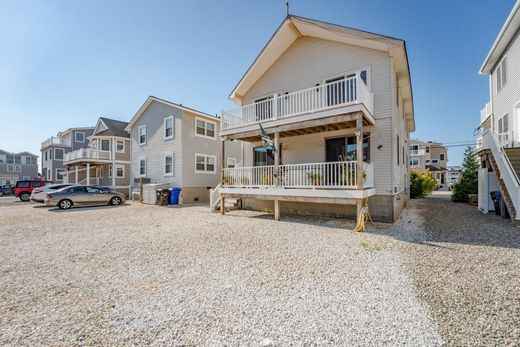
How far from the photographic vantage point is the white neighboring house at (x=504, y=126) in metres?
8.55

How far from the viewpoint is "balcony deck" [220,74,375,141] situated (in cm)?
857

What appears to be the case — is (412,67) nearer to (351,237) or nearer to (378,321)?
(351,237)

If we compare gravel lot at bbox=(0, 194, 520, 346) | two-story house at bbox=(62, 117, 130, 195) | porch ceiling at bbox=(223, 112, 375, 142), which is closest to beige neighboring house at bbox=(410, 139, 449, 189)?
porch ceiling at bbox=(223, 112, 375, 142)

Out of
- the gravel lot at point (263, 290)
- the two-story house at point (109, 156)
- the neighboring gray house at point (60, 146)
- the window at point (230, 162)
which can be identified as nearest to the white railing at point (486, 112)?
the gravel lot at point (263, 290)

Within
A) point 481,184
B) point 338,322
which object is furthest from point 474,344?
point 481,184

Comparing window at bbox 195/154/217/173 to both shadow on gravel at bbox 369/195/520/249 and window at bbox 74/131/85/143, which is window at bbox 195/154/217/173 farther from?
window at bbox 74/131/85/143

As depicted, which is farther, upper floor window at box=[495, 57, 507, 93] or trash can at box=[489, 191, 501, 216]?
upper floor window at box=[495, 57, 507, 93]

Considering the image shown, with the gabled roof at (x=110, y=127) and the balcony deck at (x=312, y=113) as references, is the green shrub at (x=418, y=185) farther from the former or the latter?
the gabled roof at (x=110, y=127)

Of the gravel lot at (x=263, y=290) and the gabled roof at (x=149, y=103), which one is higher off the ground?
the gabled roof at (x=149, y=103)

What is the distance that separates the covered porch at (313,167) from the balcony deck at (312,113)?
4 centimetres

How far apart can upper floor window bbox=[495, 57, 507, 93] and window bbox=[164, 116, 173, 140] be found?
1994 centimetres

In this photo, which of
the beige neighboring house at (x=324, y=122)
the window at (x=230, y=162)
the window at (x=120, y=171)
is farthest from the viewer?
the window at (x=120, y=171)

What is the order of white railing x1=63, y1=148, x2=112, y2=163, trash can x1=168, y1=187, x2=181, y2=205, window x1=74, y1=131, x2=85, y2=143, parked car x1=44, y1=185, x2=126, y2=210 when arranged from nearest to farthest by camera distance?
parked car x1=44, y1=185, x2=126, y2=210
trash can x1=168, y1=187, x2=181, y2=205
white railing x1=63, y1=148, x2=112, y2=163
window x1=74, y1=131, x2=85, y2=143

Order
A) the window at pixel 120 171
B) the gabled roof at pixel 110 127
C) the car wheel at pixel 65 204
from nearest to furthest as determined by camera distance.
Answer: the car wheel at pixel 65 204
the window at pixel 120 171
the gabled roof at pixel 110 127
